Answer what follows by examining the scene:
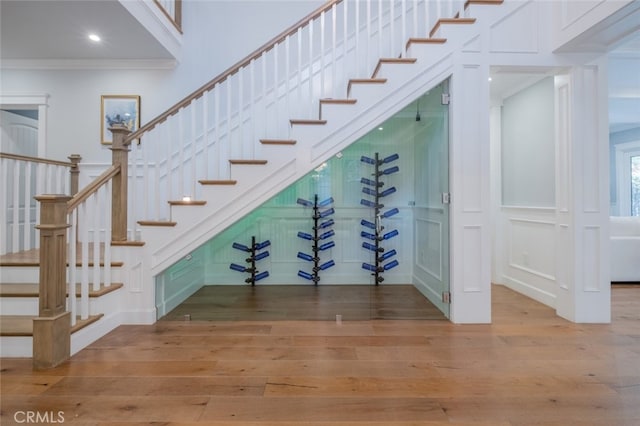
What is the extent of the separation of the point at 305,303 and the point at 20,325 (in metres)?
2.21

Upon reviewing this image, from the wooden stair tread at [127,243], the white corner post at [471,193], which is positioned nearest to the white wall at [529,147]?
the white corner post at [471,193]

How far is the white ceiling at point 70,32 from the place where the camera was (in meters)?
2.98

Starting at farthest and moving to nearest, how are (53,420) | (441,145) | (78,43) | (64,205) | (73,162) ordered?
1. (73,162)
2. (78,43)
3. (441,145)
4. (64,205)
5. (53,420)

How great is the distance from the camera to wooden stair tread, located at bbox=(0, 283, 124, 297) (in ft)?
8.30

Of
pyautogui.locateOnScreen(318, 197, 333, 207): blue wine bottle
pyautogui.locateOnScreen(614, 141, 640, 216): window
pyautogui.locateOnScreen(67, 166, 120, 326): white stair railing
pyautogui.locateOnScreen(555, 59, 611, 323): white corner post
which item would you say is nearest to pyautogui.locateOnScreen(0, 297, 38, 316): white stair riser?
pyautogui.locateOnScreen(67, 166, 120, 326): white stair railing

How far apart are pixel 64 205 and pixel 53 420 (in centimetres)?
128

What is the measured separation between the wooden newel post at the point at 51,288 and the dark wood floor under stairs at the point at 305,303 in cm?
95

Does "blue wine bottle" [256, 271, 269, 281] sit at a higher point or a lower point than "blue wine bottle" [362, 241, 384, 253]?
lower

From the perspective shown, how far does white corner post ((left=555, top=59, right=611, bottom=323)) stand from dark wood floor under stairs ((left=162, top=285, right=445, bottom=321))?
47.9 inches

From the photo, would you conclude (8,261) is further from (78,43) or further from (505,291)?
(505,291)

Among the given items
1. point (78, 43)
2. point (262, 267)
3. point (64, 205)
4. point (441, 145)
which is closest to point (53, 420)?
point (64, 205)

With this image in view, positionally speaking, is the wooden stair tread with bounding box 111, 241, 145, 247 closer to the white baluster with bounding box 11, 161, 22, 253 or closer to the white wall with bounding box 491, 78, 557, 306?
the white baluster with bounding box 11, 161, 22, 253

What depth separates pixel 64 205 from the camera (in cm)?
225

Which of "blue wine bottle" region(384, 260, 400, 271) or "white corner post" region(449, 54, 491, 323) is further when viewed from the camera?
"blue wine bottle" region(384, 260, 400, 271)
